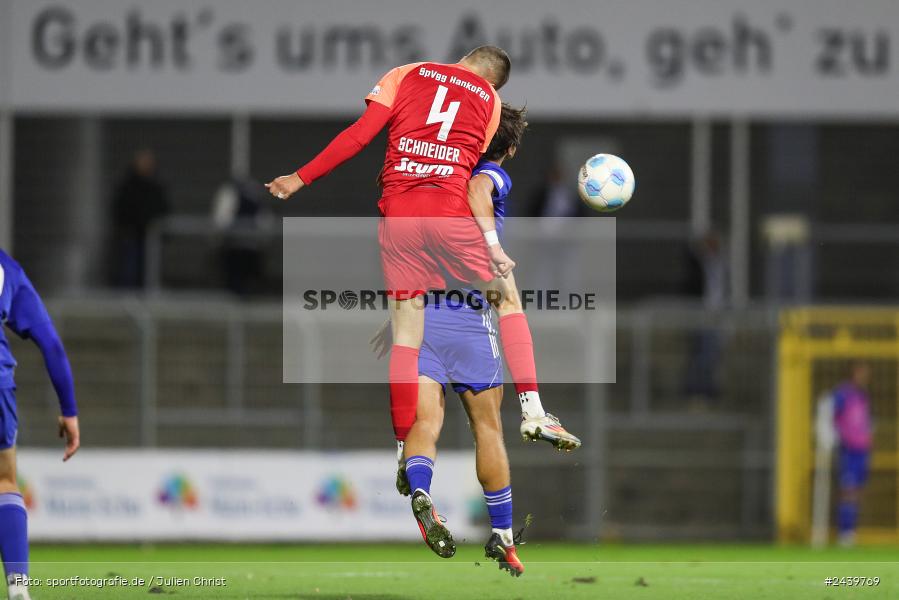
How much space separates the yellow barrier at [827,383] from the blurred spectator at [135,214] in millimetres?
7433

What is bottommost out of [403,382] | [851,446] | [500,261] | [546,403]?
[851,446]

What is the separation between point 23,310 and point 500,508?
9.09ft

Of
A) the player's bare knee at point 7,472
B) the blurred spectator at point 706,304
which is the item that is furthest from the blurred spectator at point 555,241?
the player's bare knee at point 7,472

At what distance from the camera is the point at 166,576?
10.2 meters

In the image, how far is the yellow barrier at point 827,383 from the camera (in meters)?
18.1

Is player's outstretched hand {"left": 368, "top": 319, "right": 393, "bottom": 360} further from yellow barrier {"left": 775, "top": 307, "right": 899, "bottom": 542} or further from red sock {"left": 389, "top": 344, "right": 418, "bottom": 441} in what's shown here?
yellow barrier {"left": 775, "top": 307, "right": 899, "bottom": 542}

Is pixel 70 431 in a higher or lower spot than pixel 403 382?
lower

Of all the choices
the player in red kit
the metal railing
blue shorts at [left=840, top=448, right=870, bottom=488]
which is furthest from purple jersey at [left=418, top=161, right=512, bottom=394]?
blue shorts at [left=840, top=448, right=870, bottom=488]

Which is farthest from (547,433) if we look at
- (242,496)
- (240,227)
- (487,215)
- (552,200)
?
(552,200)

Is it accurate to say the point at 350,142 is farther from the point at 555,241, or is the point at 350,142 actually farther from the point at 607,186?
the point at 555,241

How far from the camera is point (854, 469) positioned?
698 inches

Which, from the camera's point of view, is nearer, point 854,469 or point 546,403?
point 854,469

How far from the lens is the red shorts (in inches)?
337

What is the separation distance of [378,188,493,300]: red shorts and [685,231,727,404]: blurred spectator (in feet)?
32.6
